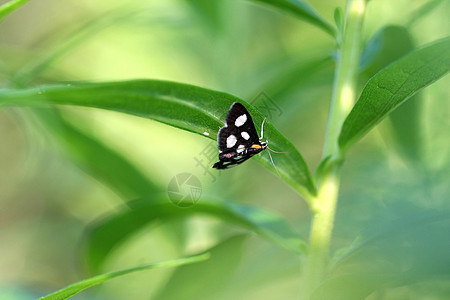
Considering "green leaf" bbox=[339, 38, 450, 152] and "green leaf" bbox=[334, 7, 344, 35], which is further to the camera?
"green leaf" bbox=[334, 7, 344, 35]

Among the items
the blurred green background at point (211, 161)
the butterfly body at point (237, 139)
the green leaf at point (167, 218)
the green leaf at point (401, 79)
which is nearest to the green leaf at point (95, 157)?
the blurred green background at point (211, 161)

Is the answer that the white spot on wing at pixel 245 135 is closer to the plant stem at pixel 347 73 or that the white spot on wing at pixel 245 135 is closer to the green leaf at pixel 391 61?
the plant stem at pixel 347 73

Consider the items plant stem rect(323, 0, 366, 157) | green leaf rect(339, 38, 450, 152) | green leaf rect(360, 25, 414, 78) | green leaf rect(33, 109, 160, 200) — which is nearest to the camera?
green leaf rect(339, 38, 450, 152)

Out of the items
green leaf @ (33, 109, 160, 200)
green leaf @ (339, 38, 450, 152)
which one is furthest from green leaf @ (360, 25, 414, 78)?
green leaf @ (33, 109, 160, 200)

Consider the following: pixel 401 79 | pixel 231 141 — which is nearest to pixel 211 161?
pixel 231 141

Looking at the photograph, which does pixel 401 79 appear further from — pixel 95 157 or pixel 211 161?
pixel 95 157

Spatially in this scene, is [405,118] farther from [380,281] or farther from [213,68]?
[213,68]

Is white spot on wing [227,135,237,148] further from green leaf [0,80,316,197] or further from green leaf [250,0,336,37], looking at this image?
green leaf [250,0,336,37]
